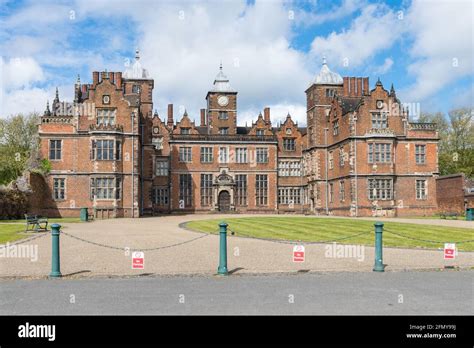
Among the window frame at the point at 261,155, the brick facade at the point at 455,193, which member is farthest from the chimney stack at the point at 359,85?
the brick facade at the point at 455,193

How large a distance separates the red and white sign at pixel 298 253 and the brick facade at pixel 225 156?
31.4 m

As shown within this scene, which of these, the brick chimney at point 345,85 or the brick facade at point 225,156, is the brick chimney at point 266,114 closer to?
the brick facade at point 225,156

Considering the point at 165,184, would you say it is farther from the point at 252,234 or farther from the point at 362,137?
the point at 252,234

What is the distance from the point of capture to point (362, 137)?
45.0 metres

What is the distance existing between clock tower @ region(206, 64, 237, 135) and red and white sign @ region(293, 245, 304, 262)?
156 ft

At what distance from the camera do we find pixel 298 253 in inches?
542

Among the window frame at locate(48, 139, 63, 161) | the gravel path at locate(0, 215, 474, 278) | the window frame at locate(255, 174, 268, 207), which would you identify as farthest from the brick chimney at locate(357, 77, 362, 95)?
the gravel path at locate(0, 215, 474, 278)

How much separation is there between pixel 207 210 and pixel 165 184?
215 inches

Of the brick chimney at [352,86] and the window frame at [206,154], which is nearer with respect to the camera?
the brick chimney at [352,86]

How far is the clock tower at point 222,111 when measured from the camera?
201ft

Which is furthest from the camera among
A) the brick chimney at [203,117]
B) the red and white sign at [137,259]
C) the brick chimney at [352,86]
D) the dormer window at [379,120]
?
the brick chimney at [203,117]

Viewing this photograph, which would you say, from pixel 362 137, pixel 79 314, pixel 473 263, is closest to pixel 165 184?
pixel 362 137

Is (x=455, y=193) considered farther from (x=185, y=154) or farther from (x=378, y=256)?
(x=378, y=256)

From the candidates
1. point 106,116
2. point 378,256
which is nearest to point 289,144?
point 106,116
